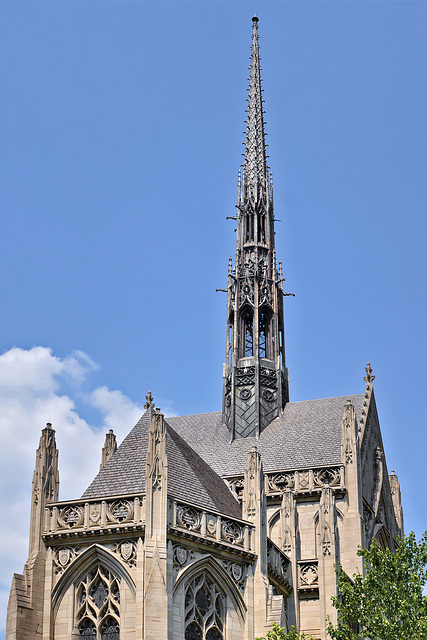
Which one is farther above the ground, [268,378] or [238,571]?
[268,378]

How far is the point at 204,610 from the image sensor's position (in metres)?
30.9

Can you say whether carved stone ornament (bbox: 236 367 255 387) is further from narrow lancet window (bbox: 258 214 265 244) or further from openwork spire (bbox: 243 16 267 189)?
openwork spire (bbox: 243 16 267 189)

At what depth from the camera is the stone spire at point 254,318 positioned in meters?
49.1

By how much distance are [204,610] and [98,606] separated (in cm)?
310

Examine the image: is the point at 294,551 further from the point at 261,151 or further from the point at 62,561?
the point at 261,151

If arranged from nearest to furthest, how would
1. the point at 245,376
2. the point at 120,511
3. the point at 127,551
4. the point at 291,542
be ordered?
1. the point at 127,551
2. the point at 120,511
3. the point at 291,542
4. the point at 245,376

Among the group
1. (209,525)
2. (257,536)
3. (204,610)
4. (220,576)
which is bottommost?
(204,610)

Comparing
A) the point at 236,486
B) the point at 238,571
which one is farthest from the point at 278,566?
the point at 236,486

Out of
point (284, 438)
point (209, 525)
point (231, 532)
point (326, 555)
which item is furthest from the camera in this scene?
point (284, 438)

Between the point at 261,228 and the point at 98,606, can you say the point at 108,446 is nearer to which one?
the point at 98,606

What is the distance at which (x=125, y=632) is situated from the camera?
1163 inches

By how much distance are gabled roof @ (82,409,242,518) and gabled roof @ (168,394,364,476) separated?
25.6ft

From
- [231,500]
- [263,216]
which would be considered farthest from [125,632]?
[263,216]

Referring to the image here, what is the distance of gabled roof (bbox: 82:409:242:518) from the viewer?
3278cm
